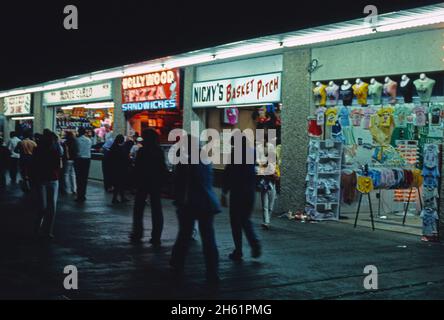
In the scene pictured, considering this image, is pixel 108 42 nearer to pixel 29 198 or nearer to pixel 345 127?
pixel 29 198

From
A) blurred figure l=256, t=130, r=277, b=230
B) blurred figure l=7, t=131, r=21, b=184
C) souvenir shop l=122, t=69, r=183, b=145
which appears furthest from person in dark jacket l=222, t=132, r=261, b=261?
blurred figure l=7, t=131, r=21, b=184

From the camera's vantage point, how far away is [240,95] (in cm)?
1500

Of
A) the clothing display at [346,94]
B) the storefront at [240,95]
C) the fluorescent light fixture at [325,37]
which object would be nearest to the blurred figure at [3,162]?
→ the storefront at [240,95]

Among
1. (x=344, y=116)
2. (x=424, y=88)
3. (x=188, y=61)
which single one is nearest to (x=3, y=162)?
(x=188, y=61)

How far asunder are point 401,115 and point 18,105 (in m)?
21.4

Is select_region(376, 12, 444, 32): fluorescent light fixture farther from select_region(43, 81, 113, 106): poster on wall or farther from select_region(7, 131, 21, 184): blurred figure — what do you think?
select_region(7, 131, 21, 184): blurred figure

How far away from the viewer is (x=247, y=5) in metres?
12.2

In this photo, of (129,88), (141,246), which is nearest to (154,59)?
(129,88)

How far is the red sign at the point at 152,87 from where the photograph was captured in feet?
57.1

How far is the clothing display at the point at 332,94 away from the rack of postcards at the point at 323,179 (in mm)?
833

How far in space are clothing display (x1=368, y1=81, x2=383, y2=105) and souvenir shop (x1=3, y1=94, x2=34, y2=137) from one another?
59.6 feet

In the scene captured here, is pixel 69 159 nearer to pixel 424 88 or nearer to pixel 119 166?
pixel 119 166

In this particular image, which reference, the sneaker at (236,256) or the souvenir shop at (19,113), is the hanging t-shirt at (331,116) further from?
the souvenir shop at (19,113)
